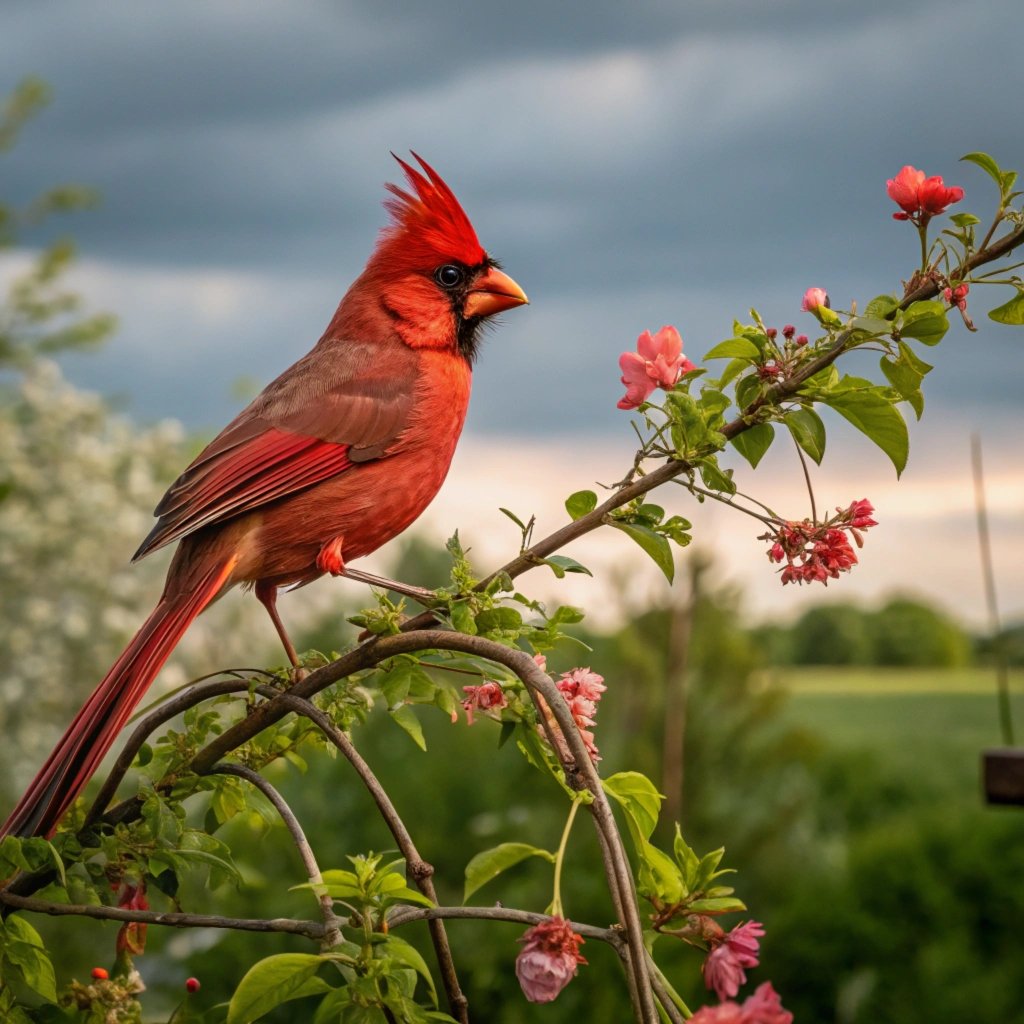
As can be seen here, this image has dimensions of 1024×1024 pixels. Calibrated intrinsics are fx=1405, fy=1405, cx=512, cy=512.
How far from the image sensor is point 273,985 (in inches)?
51.5

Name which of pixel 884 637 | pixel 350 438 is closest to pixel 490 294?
pixel 350 438

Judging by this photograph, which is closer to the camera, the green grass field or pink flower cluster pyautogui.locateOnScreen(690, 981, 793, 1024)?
pink flower cluster pyautogui.locateOnScreen(690, 981, 793, 1024)

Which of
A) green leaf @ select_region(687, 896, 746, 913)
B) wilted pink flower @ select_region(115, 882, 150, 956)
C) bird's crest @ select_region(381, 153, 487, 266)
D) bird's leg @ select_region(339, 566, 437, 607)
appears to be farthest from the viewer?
bird's crest @ select_region(381, 153, 487, 266)

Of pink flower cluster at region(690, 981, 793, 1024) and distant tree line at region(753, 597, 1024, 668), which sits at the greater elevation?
pink flower cluster at region(690, 981, 793, 1024)

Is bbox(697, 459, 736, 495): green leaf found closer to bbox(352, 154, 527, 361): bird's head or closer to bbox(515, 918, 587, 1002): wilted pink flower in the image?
bbox(515, 918, 587, 1002): wilted pink flower

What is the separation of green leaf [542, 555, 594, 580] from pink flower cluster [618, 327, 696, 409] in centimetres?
20

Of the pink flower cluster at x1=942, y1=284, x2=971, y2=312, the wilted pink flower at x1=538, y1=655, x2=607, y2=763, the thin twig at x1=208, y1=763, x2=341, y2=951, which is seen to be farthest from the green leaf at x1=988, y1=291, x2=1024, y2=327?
the thin twig at x1=208, y1=763, x2=341, y2=951

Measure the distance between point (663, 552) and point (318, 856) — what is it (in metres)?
3.63

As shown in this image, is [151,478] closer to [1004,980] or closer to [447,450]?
[1004,980]

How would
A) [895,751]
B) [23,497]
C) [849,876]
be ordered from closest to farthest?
[849,876] < [23,497] < [895,751]

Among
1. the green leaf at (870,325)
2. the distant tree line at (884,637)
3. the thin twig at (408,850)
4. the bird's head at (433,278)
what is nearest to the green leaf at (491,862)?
the thin twig at (408,850)

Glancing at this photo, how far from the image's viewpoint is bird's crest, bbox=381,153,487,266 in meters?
2.59

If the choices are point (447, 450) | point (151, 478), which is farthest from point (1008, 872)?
point (151, 478)

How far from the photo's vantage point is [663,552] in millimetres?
1519
